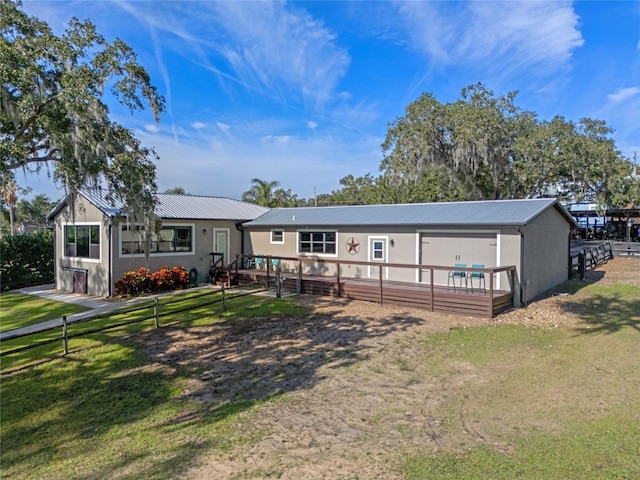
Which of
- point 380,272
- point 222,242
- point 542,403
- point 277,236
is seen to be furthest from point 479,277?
point 222,242

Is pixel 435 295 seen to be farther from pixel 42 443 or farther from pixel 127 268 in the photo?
pixel 127 268

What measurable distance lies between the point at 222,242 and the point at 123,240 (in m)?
4.60

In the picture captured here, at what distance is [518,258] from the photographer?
1195 centimetres

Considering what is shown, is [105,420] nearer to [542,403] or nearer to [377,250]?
[542,403]

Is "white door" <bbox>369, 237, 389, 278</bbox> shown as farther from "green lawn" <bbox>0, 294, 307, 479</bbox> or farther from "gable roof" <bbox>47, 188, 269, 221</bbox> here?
"green lawn" <bbox>0, 294, 307, 479</bbox>

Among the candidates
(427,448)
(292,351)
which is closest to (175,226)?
(292,351)

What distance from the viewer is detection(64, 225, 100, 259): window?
15.6m

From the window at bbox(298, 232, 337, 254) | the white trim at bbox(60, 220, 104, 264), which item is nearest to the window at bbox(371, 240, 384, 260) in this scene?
the window at bbox(298, 232, 337, 254)

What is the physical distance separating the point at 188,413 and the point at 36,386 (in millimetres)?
3126

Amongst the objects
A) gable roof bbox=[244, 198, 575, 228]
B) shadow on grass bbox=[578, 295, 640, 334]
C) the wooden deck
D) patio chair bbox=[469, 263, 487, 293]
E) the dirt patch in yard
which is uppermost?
gable roof bbox=[244, 198, 575, 228]

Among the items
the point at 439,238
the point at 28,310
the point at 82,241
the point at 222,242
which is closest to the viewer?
the point at 28,310

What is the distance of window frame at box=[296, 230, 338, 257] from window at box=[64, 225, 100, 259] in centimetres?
808

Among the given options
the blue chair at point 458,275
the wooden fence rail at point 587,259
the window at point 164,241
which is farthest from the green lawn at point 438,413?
the wooden fence rail at point 587,259

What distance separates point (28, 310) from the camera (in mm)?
13438
